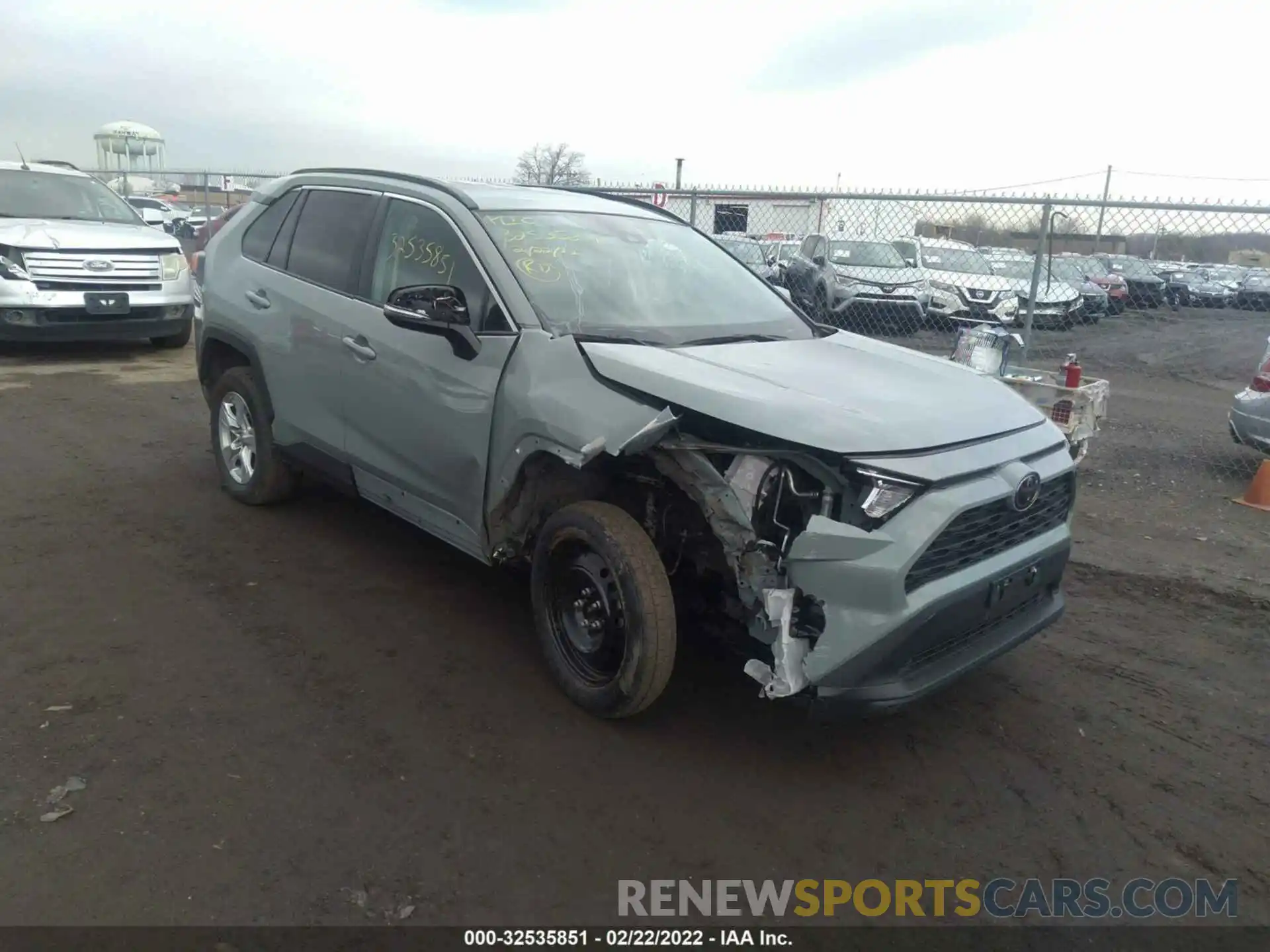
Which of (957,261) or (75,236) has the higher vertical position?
(957,261)

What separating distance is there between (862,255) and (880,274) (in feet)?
2.52

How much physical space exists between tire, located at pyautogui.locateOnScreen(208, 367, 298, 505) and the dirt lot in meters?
0.27

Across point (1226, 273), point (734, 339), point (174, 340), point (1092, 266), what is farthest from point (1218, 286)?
point (174, 340)

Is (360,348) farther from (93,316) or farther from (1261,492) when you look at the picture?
(93,316)

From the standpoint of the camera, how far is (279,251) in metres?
5.01

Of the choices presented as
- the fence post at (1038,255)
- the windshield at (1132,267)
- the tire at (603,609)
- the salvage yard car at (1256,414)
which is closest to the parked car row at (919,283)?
the windshield at (1132,267)

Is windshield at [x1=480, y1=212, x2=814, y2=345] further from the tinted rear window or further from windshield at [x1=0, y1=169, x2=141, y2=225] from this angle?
windshield at [x1=0, y1=169, x2=141, y2=225]

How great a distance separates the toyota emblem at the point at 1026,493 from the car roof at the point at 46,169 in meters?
11.2

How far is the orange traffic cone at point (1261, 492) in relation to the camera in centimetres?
654

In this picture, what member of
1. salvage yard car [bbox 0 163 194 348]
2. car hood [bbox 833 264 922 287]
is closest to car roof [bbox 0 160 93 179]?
salvage yard car [bbox 0 163 194 348]

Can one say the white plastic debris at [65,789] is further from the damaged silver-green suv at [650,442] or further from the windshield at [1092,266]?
the windshield at [1092,266]

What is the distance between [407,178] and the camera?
4547 millimetres

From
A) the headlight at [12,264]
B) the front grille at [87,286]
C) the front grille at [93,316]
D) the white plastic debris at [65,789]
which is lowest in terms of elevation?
the white plastic debris at [65,789]

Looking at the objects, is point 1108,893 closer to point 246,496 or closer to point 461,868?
point 461,868
